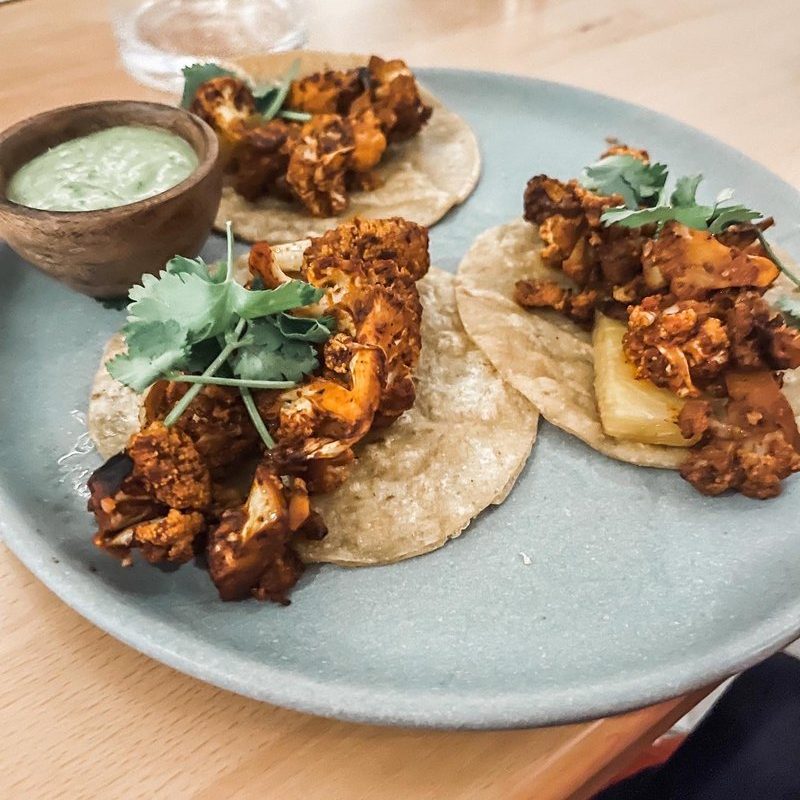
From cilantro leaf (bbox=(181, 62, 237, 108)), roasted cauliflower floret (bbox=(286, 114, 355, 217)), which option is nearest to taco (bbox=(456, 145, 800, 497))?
roasted cauliflower floret (bbox=(286, 114, 355, 217))

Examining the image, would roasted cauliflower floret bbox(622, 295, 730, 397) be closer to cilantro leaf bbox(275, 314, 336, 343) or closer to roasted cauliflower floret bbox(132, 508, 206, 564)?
cilantro leaf bbox(275, 314, 336, 343)

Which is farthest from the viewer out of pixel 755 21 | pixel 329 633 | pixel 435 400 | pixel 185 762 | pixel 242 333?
pixel 755 21

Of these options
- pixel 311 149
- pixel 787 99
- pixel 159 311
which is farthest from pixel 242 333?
pixel 787 99

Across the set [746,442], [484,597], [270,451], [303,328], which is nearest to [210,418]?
[270,451]

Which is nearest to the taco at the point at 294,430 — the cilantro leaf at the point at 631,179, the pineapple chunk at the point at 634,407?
the pineapple chunk at the point at 634,407

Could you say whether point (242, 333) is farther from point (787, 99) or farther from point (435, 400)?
point (787, 99)

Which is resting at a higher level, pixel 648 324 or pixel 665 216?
pixel 665 216

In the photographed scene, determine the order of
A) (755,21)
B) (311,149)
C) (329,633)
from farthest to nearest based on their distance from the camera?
(755,21), (311,149), (329,633)

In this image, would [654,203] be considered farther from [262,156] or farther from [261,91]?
[261,91]
